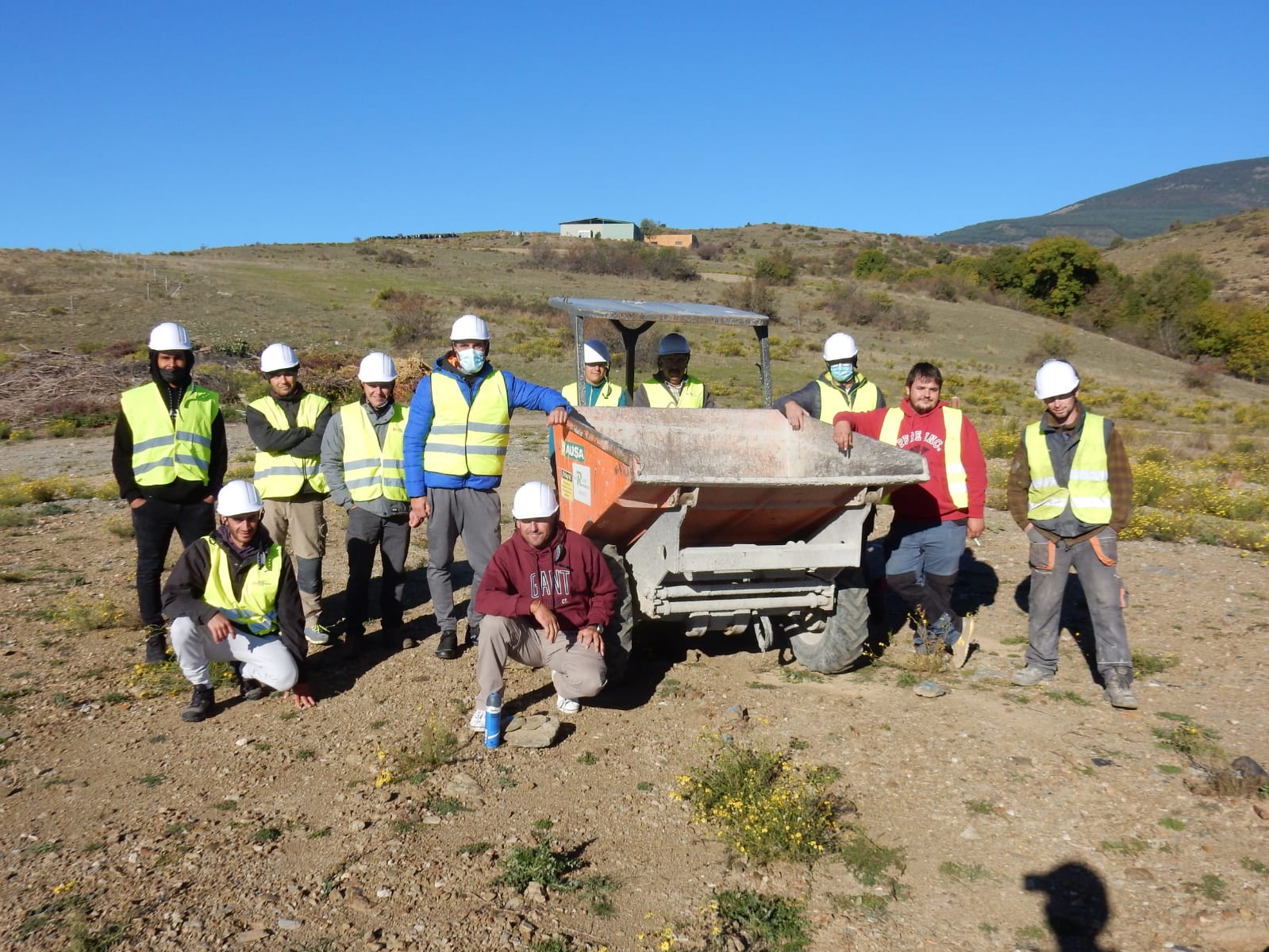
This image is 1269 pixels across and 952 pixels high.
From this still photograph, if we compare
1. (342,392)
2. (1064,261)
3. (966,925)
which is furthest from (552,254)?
(966,925)

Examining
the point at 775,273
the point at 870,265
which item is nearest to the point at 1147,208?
the point at 870,265

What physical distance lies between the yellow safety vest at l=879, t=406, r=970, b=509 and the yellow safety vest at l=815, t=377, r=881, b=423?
1.45 ft

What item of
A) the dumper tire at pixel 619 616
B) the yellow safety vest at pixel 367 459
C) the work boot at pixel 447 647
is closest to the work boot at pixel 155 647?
the yellow safety vest at pixel 367 459

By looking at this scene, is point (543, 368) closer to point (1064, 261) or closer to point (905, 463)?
point (905, 463)

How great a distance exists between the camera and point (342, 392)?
17.5m

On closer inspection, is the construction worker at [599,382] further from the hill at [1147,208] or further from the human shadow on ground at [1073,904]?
the hill at [1147,208]

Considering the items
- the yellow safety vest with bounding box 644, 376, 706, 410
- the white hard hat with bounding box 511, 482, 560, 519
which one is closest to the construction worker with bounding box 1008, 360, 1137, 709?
the yellow safety vest with bounding box 644, 376, 706, 410

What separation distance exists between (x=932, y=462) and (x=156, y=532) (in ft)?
15.2

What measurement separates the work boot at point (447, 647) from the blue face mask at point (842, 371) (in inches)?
117

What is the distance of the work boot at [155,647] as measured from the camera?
18.0ft

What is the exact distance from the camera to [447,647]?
5688mm

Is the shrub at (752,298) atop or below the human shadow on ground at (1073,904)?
atop

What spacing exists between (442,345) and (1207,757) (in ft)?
72.7

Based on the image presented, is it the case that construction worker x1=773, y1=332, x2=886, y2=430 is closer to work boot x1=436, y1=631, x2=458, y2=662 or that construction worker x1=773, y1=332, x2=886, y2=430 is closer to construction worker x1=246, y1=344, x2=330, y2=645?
work boot x1=436, y1=631, x2=458, y2=662
